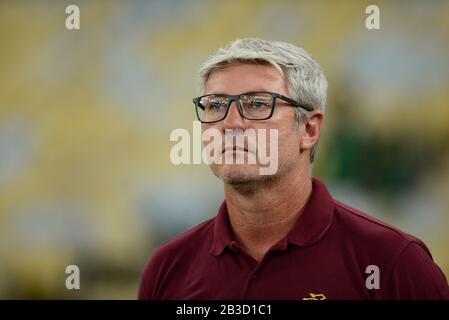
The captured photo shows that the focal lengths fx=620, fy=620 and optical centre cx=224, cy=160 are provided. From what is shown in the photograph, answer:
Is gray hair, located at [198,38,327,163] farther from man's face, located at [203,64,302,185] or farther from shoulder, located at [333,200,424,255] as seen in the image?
shoulder, located at [333,200,424,255]

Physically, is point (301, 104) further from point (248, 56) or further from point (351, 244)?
point (351, 244)

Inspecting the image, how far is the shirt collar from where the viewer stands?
4.79ft

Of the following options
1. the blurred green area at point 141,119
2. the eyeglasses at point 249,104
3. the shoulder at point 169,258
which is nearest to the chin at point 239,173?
the eyeglasses at point 249,104

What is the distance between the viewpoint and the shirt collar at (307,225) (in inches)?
57.5

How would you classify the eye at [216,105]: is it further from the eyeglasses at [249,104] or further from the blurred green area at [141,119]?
the blurred green area at [141,119]

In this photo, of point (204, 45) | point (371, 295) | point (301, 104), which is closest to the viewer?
point (371, 295)

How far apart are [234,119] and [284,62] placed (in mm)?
180

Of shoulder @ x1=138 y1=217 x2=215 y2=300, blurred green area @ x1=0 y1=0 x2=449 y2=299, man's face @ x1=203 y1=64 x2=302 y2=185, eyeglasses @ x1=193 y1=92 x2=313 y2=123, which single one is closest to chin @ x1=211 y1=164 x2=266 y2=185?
man's face @ x1=203 y1=64 x2=302 y2=185

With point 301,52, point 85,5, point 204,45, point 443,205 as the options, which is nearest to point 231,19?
point 204,45

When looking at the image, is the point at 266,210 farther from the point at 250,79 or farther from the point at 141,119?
the point at 141,119

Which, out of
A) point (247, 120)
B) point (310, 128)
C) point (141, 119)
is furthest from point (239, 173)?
point (141, 119)

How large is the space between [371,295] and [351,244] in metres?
0.12
